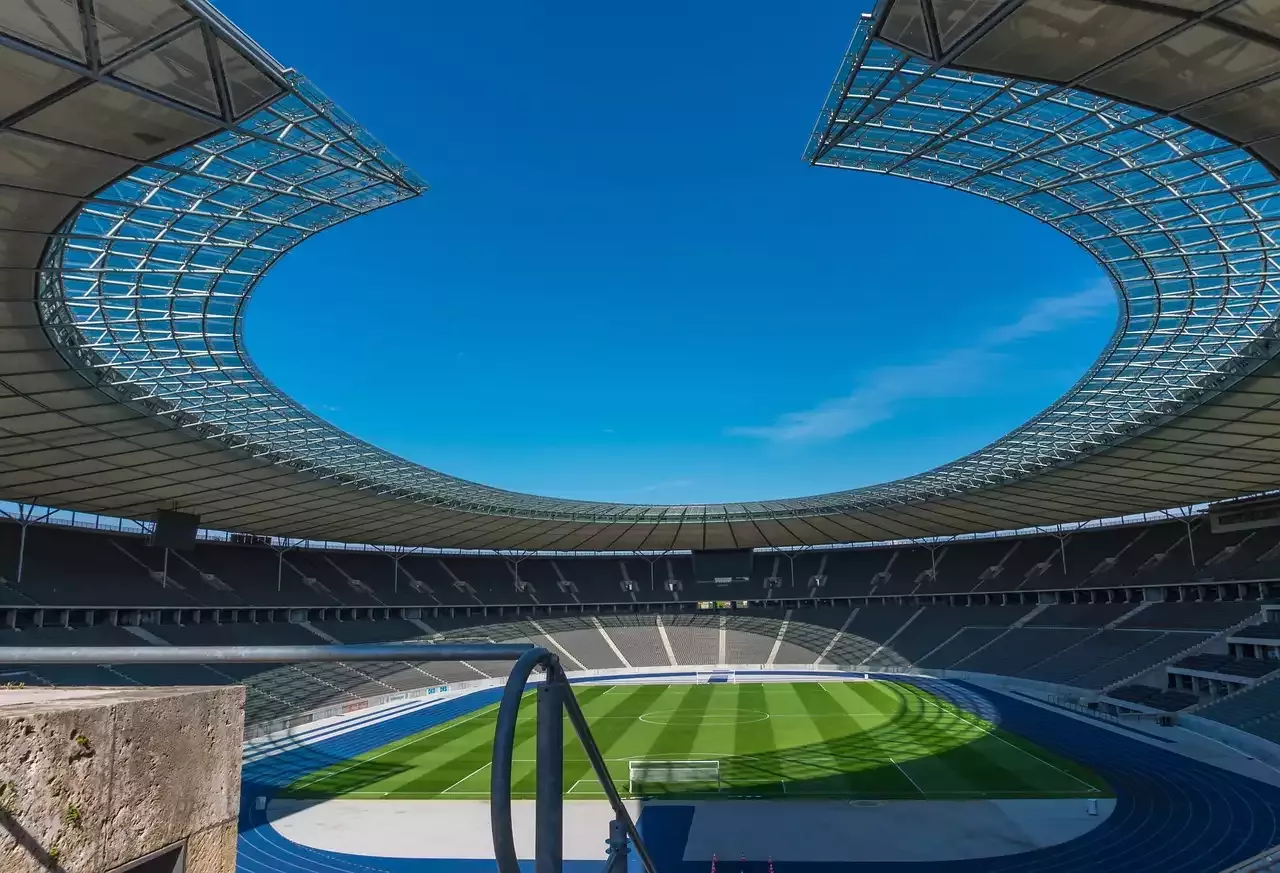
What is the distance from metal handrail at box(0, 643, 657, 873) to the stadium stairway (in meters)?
20.2

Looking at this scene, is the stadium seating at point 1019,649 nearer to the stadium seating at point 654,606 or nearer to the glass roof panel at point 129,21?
the stadium seating at point 654,606

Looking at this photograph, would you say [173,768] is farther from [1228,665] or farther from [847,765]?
[1228,665]

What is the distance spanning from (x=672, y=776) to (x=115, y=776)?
31051 mm

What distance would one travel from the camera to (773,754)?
35.4 metres

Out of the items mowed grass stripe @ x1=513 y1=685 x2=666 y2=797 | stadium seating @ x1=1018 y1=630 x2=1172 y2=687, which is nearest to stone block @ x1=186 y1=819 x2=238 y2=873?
mowed grass stripe @ x1=513 y1=685 x2=666 y2=797

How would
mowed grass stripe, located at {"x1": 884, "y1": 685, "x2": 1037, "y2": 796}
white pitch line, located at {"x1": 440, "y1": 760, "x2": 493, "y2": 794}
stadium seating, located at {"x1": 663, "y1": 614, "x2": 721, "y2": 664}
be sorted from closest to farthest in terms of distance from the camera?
mowed grass stripe, located at {"x1": 884, "y1": 685, "x2": 1037, "y2": 796} < white pitch line, located at {"x1": 440, "y1": 760, "x2": 493, "y2": 794} < stadium seating, located at {"x1": 663, "y1": 614, "x2": 721, "y2": 664}

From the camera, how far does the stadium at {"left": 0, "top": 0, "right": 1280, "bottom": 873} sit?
11.8m

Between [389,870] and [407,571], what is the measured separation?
176 ft

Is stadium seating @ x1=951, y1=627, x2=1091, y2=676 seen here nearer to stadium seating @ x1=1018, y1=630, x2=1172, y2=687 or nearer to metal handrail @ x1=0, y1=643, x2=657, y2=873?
stadium seating @ x1=1018, y1=630, x2=1172, y2=687

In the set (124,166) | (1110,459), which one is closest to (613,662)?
(1110,459)

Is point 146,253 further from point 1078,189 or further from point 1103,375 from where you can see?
point 1103,375

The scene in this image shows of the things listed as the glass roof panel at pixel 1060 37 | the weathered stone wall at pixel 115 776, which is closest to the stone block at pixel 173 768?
the weathered stone wall at pixel 115 776

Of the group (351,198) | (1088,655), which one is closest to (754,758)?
(351,198)

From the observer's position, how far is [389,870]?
877 inches
